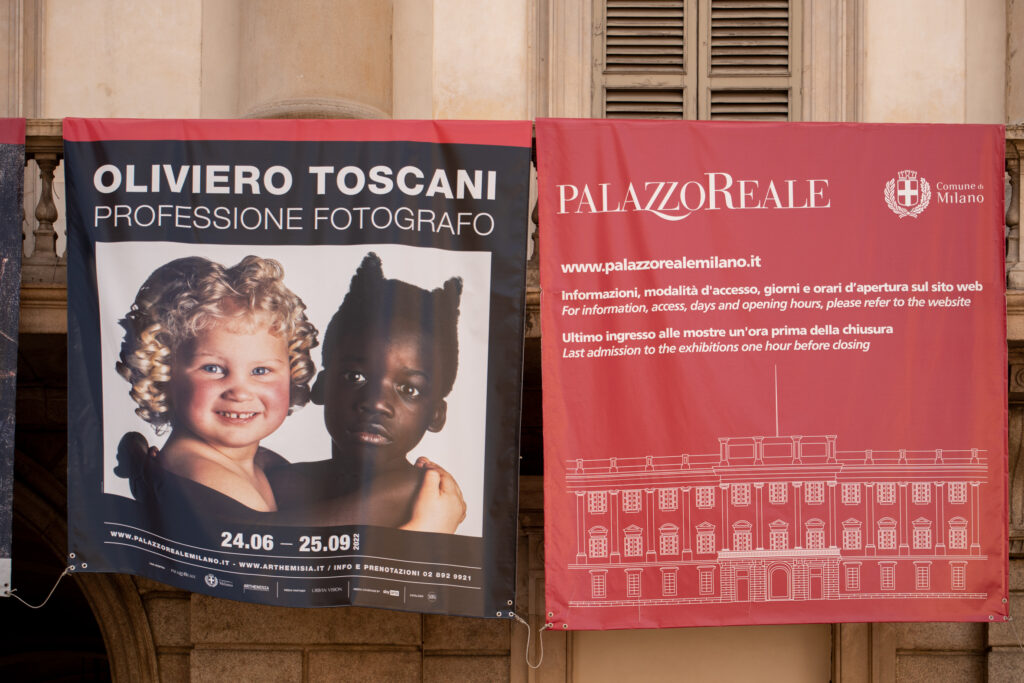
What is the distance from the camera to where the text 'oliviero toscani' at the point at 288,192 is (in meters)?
7.62

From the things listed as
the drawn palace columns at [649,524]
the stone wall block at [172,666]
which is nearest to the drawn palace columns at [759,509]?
the drawn palace columns at [649,524]

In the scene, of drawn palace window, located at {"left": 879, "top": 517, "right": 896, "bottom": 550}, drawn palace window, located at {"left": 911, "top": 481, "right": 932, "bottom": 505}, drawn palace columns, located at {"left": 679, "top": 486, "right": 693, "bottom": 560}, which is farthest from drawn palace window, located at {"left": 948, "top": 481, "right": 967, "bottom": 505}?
drawn palace columns, located at {"left": 679, "top": 486, "right": 693, "bottom": 560}

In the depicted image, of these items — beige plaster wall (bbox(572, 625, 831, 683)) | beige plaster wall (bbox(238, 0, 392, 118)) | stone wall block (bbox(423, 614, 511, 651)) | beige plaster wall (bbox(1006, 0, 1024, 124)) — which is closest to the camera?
stone wall block (bbox(423, 614, 511, 651))

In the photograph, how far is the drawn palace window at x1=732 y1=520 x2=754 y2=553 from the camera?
7492mm

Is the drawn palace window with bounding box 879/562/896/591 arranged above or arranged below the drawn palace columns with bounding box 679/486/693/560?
below

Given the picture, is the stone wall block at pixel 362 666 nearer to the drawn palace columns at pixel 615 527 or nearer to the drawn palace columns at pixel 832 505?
the drawn palace columns at pixel 615 527

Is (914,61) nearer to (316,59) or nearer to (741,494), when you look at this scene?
(741,494)

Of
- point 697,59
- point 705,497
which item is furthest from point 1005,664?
point 697,59

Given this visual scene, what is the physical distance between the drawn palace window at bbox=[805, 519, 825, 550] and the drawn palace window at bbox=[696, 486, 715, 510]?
23.1 inches

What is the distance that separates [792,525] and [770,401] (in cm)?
75

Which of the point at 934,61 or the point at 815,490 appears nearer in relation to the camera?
the point at 815,490

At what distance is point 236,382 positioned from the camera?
7586mm

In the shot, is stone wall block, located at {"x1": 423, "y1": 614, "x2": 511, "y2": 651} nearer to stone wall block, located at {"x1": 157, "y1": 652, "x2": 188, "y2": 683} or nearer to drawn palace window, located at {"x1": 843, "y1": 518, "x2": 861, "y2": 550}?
stone wall block, located at {"x1": 157, "y1": 652, "x2": 188, "y2": 683}

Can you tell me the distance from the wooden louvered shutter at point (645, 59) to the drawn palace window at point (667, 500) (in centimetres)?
357
